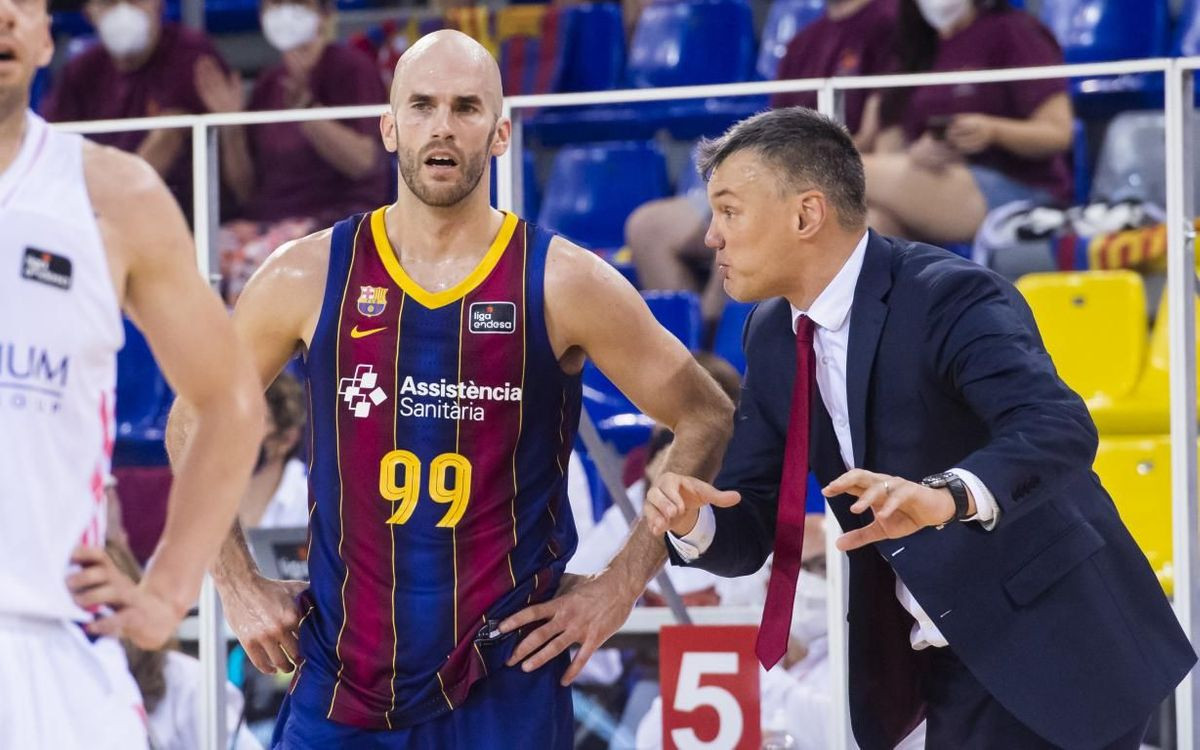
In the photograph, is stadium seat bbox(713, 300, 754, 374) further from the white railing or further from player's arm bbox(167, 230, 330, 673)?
player's arm bbox(167, 230, 330, 673)

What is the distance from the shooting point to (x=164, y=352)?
7.28 ft

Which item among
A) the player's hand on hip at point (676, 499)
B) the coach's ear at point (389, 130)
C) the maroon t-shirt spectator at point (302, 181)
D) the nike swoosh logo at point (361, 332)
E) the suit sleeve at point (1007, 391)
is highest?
the coach's ear at point (389, 130)

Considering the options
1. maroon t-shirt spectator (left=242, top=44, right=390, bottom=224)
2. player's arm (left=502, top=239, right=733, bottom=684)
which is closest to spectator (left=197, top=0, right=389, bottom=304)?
maroon t-shirt spectator (left=242, top=44, right=390, bottom=224)

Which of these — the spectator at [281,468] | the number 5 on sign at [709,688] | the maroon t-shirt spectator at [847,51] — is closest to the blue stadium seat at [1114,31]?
the maroon t-shirt spectator at [847,51]

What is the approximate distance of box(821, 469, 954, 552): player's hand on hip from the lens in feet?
8.35

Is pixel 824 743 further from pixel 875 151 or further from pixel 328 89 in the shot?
pixel 328 89

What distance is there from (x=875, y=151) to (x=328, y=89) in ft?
7.50

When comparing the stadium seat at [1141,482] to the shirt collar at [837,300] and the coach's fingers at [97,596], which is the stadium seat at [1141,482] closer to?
the shirt collar at [837,300]

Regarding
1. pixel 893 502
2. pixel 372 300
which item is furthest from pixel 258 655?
pixel 893 502

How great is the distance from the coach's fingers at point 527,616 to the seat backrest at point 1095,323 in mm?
2633

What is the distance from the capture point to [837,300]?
10.1ft

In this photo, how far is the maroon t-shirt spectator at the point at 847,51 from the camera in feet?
20.4

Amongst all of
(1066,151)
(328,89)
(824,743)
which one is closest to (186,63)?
(328,89)

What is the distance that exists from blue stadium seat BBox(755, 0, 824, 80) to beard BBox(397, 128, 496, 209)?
14.0 feet
